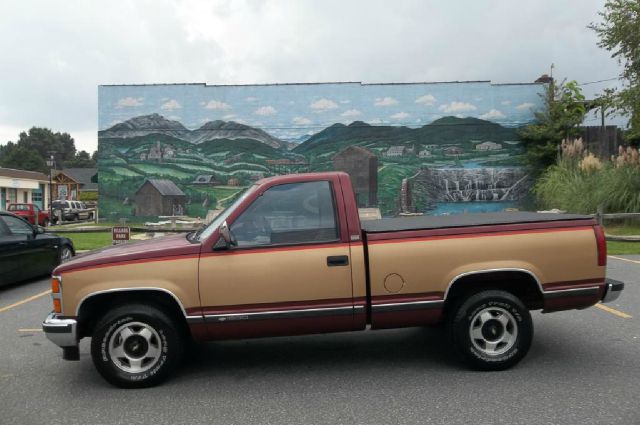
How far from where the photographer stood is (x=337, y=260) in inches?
178

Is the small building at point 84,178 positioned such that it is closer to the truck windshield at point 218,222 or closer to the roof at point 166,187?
the roof at point 166,187

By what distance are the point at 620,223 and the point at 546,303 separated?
15.5 metres

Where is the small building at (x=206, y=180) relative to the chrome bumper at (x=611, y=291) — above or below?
above

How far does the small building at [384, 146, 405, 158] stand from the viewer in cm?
3038

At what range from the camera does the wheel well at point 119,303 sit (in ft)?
14.9

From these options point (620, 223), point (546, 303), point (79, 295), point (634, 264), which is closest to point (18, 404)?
point (79, 295)

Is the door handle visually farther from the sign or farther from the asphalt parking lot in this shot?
the sign

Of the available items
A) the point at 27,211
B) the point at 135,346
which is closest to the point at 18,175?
the point at 27,211

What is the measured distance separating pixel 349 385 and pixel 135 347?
182 cm

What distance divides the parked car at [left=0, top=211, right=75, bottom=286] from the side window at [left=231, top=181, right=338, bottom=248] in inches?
254

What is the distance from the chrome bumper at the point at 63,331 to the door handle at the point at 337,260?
7.07ft

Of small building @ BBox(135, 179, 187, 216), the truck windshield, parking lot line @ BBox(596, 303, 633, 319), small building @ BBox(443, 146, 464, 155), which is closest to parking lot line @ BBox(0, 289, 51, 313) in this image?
the truck windshield

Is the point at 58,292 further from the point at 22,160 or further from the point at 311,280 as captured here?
the point at 22,160

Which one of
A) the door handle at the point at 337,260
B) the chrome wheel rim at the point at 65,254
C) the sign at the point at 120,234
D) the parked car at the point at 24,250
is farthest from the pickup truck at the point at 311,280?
the chrome wheel rim at the point at 65,254
